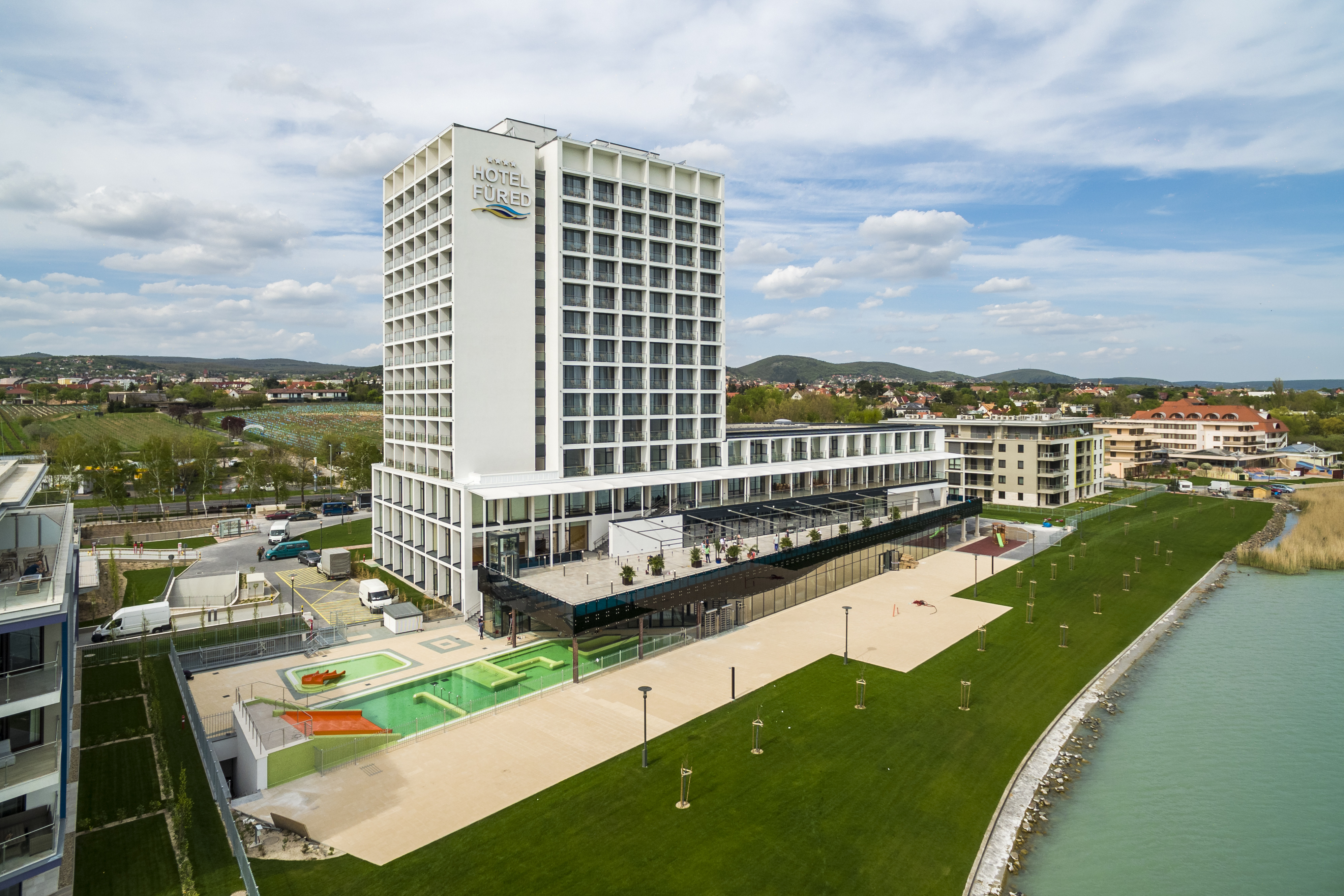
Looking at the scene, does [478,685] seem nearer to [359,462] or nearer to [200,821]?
[200,821]

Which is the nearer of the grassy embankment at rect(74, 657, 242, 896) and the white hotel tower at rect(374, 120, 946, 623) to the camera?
the grassy embankment at rect(74, 657, 242, 896)

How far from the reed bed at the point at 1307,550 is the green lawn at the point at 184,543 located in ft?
317

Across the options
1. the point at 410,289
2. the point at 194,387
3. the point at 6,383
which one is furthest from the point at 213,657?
the point at 6,383

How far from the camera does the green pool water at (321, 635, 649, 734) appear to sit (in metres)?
30.1

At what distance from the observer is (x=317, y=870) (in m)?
19.7

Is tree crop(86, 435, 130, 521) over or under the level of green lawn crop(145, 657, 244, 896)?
over

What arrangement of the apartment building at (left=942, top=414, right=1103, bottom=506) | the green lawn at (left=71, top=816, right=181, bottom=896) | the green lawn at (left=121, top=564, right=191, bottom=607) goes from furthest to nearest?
the apartment building at (left=942, top=414, right=1103, bottom=506), the green lawn at (left=121, top=564, right=191, bottom=607), the green lawn at (left=71, top=816, right=181, bottom=896)

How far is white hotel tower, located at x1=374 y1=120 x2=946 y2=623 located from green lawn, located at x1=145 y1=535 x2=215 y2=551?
2017cm

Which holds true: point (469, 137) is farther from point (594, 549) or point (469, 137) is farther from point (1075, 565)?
point (1075, 565)

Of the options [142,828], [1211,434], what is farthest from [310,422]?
[1211,434]

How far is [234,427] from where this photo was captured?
440 ft

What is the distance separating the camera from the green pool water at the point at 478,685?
30.1 meters

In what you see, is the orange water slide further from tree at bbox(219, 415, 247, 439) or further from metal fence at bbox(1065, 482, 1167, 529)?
tree at bbox(219, 415, 247, 439)

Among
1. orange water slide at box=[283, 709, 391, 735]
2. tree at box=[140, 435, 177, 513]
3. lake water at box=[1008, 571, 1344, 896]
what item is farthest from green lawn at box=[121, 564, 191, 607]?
lake water at box=[1008, 571, 1344, 896]
